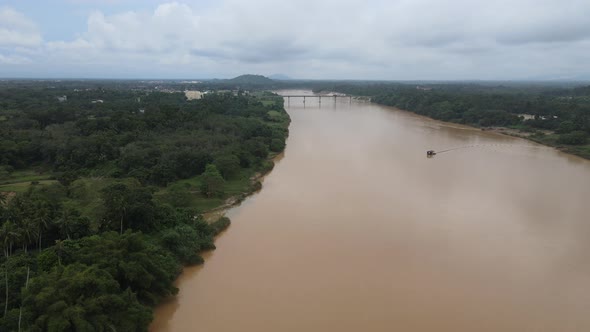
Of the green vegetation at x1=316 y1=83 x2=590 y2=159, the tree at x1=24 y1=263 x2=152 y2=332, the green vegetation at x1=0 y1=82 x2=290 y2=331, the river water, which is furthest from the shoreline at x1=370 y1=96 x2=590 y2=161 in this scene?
the tree at x1=24 y1=263 x2=152 y2=332

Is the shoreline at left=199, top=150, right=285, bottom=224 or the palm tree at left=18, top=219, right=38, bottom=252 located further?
the shoreline at left=199, top=150, right=285, bottom=224

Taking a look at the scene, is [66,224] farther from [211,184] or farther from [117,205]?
[211,184]

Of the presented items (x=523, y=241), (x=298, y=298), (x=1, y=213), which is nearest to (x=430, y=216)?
(x=523, y=241)

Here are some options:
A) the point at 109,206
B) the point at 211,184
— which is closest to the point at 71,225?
the point at 109,206

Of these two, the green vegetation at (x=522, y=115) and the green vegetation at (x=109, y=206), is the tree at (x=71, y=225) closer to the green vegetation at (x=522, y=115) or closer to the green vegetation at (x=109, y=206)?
the green vegetation at (x=109, y=206)

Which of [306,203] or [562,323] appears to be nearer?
[562,323]

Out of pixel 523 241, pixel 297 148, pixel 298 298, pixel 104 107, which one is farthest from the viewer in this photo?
pixel 104 107

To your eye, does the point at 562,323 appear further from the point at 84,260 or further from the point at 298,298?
the point at 84,260

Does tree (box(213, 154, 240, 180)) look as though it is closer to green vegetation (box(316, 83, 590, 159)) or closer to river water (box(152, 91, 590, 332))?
river water (box(152, 91, 590, 332))
